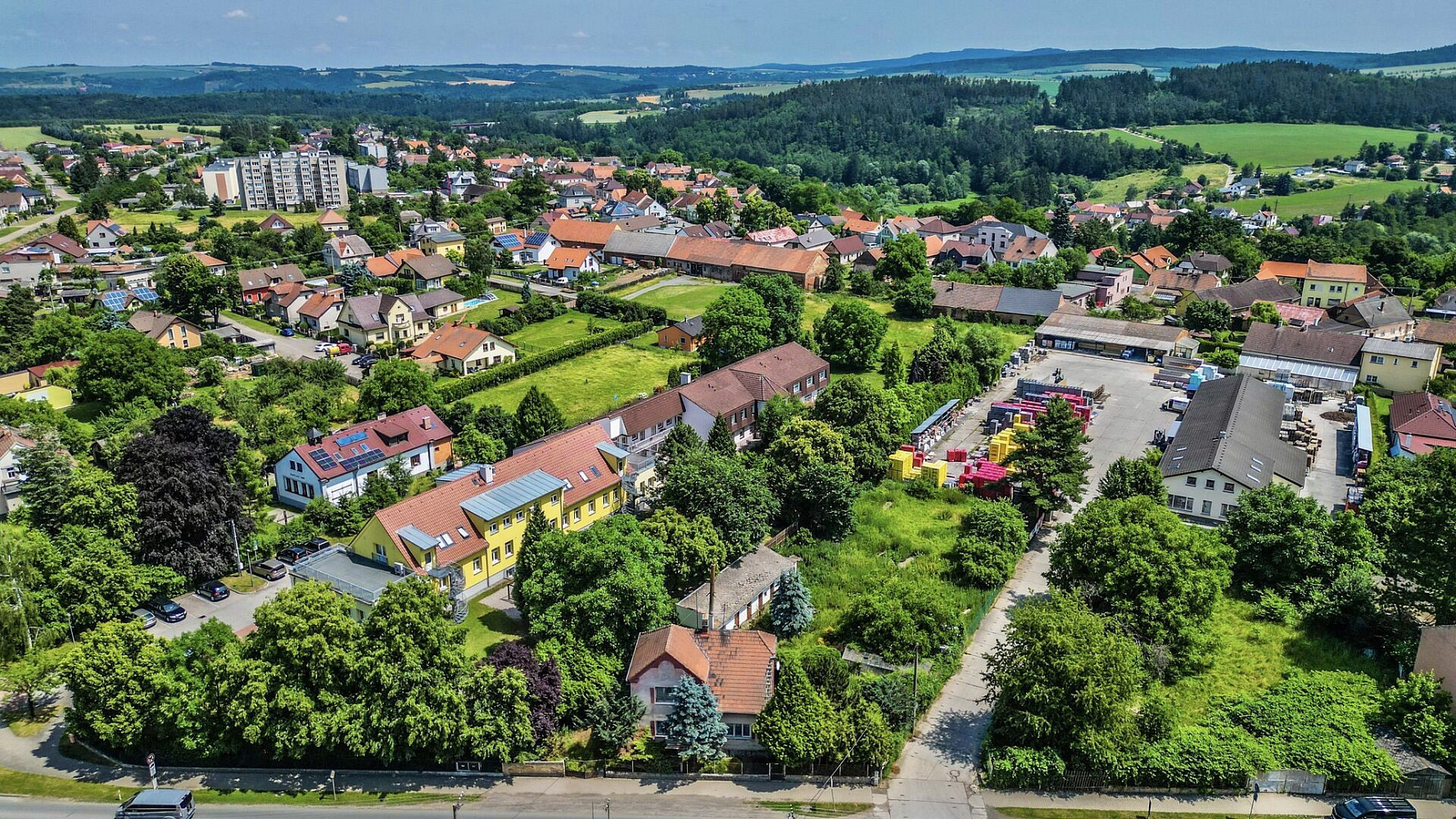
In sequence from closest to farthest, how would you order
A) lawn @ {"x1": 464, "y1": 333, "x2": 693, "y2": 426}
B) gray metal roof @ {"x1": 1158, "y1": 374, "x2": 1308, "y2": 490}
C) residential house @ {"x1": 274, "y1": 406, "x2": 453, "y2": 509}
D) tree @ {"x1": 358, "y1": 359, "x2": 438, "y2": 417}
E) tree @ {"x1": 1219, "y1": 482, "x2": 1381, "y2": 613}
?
tree @ {"x1": 1219, "y1": 482, "x2": 1381, "y2": 613} < gray metal roof @ {"x1": 1158, "y1": 374, "x2": 1308, "y2": 490} < residential house @ {"x1": 274, "y1": 406, "x2": 453, "y2": 509} < tree @ {"x1": 358, "y1": 359, "x2": 438, "y2": 417} < lawn @ {"x1": 464, "y1": 333, "x2": 693, "y2": 426}

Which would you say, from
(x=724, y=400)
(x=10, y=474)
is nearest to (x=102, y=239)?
(x=10, y=474)

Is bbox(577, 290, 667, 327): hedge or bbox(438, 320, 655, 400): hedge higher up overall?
bbox(577, 290, 667, 327): hedge

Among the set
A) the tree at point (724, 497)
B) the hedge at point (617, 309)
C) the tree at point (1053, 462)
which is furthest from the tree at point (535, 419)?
the hedge at point (617, 309)

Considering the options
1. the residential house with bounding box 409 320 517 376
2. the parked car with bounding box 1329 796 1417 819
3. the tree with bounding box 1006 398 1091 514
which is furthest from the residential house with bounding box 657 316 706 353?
the parked car with bounding box 1329 796 1417 819

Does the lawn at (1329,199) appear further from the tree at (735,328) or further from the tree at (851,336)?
the tree at (735,328)

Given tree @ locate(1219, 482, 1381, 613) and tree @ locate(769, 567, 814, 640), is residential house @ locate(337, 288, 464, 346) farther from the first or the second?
tree @ locate(1219, 482, 1381, 613)
